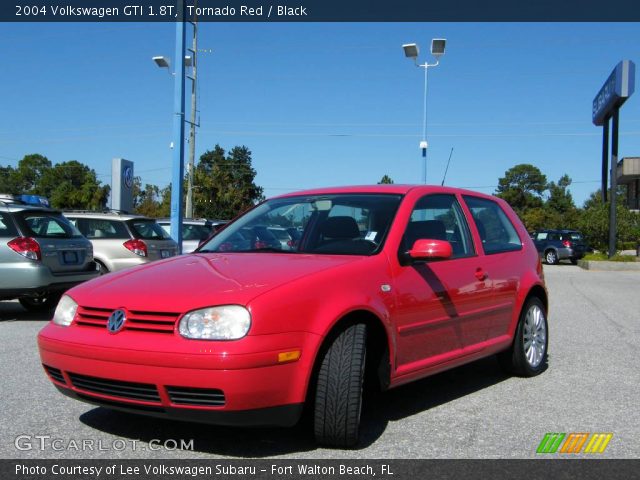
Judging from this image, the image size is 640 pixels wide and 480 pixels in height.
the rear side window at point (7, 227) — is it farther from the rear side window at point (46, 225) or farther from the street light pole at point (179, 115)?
the street light pole at point (179, 115)

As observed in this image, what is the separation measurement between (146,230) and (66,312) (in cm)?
795

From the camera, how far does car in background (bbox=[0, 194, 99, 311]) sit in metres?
8.56

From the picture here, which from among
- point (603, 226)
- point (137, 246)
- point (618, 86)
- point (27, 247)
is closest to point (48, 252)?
point (27, 247)

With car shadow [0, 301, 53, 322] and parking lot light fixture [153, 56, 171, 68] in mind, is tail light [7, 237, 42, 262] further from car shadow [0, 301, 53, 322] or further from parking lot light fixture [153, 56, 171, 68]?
parking lot light fixture [153, 56, 171, 68]

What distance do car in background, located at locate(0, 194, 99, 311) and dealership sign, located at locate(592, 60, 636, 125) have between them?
1191 inches

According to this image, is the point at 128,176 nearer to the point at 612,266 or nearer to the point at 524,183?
the point at 612,266

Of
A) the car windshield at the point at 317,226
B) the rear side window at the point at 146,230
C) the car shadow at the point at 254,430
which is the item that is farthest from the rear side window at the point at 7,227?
the car shadow at the point at 254,430

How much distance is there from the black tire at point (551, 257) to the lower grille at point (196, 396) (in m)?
29.5

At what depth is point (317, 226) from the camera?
482 cm

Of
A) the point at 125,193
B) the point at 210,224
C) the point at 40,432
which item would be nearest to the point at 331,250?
the point at 40,432

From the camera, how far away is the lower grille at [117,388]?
348cm

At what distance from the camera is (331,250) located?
4480 millimetres

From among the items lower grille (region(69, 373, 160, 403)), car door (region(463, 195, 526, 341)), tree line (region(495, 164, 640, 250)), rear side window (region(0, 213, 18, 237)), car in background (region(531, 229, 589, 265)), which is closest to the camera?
lower grille (region(69, 373, 160, 403))

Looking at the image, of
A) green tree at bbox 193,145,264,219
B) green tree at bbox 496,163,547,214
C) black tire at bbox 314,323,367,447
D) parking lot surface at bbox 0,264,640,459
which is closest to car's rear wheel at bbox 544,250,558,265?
parking lot surface at bbox 0,264,640,459
